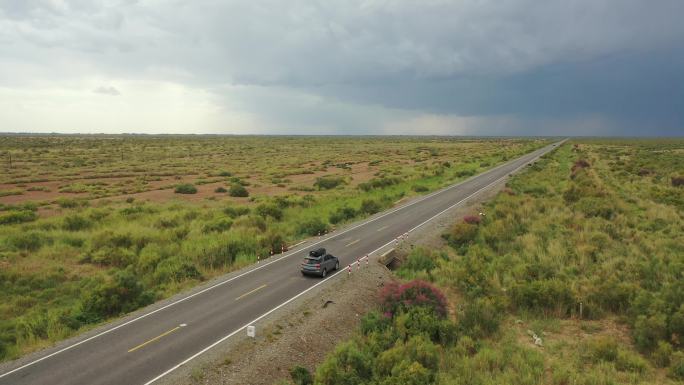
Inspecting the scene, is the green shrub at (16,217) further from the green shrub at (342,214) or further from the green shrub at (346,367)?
the green shrub at (346,367)

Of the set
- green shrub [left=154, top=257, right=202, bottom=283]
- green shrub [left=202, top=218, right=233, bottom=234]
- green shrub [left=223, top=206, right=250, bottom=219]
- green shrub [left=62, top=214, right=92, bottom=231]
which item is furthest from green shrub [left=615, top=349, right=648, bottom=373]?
green shrub [left=62, top=214, right=92, bottom=231]

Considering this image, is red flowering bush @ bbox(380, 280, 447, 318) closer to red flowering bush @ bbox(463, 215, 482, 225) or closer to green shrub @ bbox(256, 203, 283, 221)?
red flowering bush @ bbox(463, 215, 482, 225)

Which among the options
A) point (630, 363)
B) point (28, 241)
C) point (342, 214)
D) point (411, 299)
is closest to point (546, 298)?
point (630, 363)

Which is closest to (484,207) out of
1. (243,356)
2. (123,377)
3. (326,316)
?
(326,316)

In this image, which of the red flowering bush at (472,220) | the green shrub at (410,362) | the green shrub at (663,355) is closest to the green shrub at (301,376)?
the green shrub at (410,362)

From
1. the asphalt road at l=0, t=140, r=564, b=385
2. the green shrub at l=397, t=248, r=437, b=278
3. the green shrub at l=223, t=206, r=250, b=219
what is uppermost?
the green shrub at l=223, t=206, r=250, b=219

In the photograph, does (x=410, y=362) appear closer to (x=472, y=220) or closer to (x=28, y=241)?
(x=472, y=220)

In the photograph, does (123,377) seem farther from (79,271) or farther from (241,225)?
(241,225)
